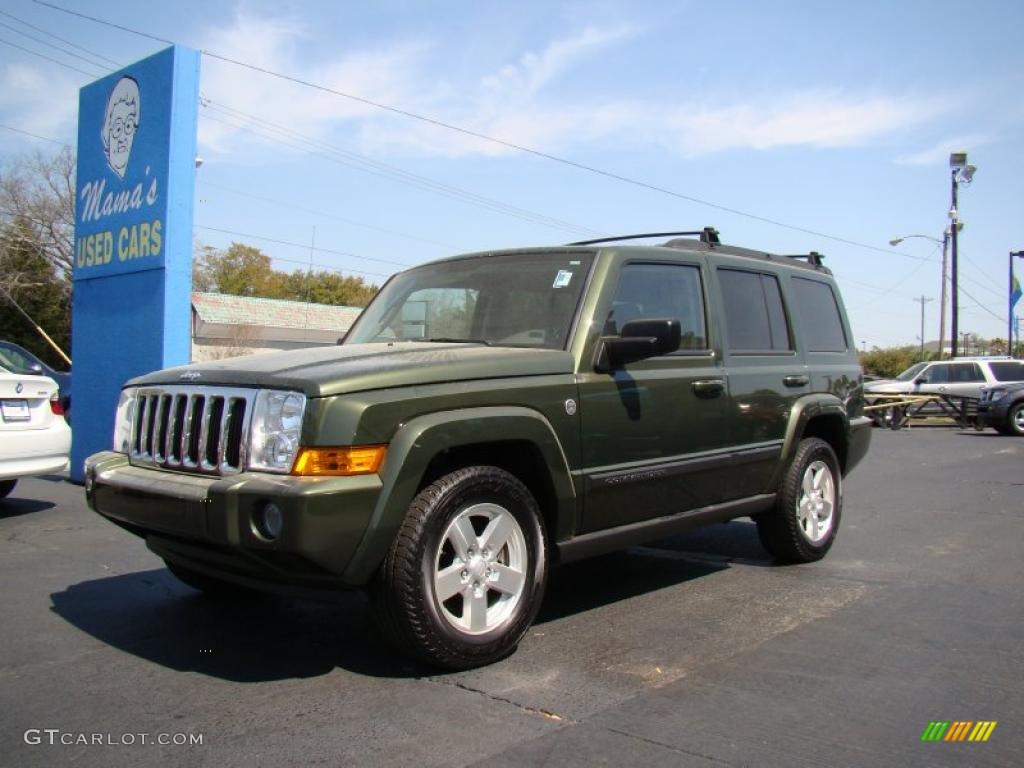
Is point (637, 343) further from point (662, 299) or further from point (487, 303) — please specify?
point (487, 303)

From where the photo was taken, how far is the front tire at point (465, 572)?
11.7 feet

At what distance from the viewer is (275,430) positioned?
360 centimetres

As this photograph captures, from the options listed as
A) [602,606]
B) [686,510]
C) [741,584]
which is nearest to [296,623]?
[602,606]

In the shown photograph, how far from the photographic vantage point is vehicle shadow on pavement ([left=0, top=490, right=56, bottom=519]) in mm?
8055

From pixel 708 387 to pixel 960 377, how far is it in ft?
67.7

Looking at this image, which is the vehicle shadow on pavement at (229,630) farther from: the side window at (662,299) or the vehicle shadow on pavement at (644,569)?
the side window at (662,299)

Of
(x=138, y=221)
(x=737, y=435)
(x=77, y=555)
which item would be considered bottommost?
(x=77, y=555)

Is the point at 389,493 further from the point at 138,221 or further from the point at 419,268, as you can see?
the point at 138,221

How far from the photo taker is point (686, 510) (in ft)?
16.4

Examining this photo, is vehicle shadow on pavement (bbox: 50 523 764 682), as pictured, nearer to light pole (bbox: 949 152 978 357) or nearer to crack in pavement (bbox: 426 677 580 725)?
crack in pavement (bbox: 426 677 580 725)

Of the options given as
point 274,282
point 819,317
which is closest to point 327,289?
point 274,282

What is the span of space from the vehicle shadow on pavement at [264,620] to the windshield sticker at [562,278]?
1717 mm

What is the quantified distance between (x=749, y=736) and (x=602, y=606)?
1.83m

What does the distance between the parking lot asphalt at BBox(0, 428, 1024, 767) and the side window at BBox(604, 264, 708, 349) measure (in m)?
1.50
